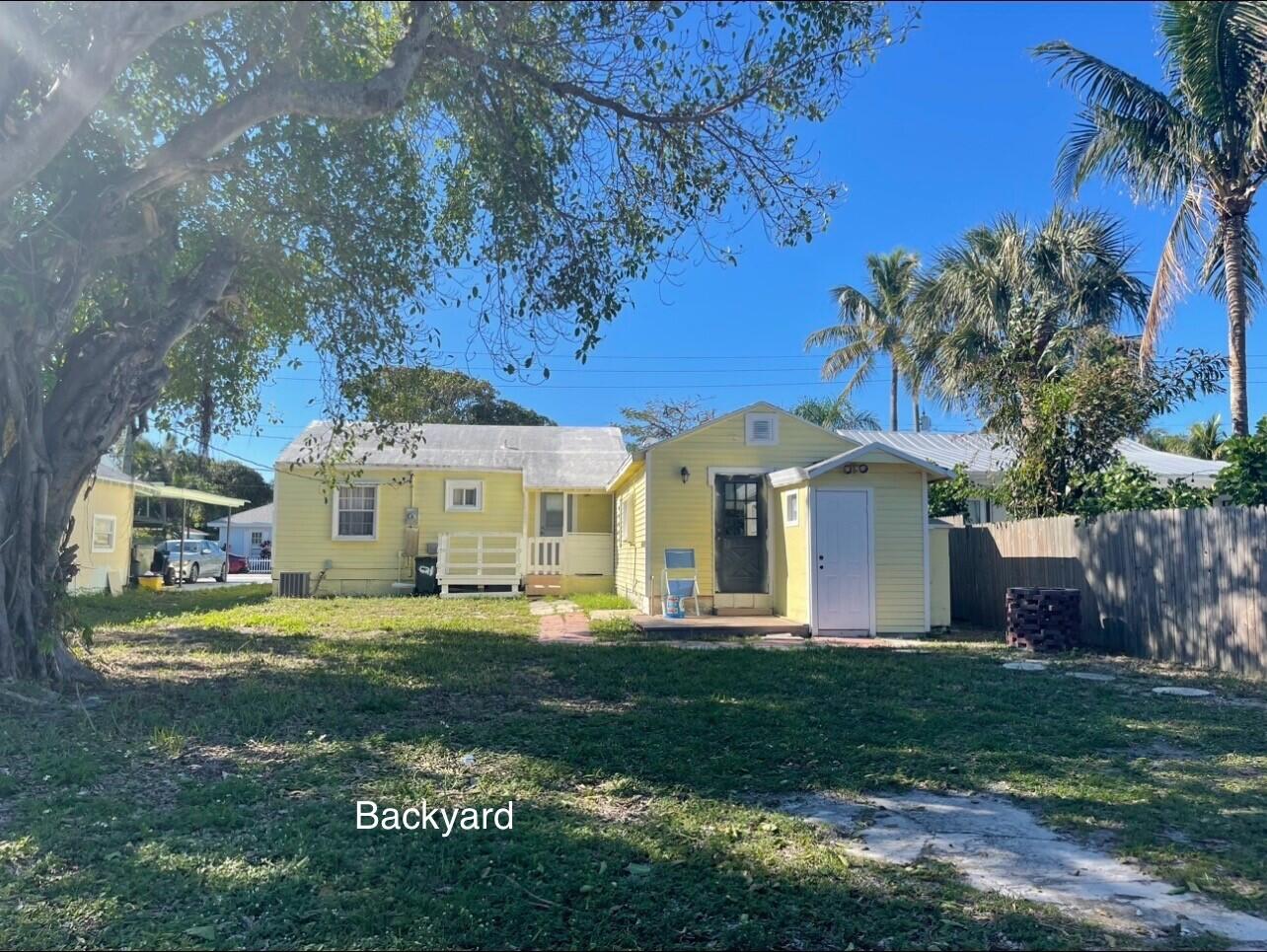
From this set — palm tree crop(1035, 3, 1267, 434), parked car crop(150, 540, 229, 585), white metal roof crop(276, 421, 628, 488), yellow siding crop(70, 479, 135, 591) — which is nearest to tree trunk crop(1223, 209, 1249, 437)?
palm tree crop(1035, 3, 1267, 434)

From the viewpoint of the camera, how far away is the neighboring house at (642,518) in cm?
1149

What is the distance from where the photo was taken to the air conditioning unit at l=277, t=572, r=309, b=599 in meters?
18.0

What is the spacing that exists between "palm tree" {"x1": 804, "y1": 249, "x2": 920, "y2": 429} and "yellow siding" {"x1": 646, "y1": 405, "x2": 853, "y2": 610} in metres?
15.9

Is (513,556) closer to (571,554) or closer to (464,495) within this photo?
(571,554)

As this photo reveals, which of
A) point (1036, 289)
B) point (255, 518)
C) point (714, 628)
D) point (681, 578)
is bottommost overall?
point (714, 628)

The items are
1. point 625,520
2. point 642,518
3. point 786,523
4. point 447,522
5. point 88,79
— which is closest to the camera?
point 88,79

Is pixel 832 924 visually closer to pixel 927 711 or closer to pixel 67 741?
pixel 927 711

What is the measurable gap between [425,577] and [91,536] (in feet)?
22.9

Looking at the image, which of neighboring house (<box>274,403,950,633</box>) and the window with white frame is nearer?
neighboring house (<box>274,403,950,633</box>)

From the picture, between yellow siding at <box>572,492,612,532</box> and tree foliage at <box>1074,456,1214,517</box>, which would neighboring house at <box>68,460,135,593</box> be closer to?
yellow siding at <box>572,492,612,532</box>

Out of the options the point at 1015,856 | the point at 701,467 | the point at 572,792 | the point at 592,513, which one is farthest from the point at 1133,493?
the point at 592,513

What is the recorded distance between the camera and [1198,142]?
12.0 m

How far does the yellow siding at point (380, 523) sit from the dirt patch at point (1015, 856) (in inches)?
596

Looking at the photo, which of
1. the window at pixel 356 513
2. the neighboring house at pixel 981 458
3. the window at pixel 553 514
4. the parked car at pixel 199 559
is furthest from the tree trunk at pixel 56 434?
the parked car at pixel 199 559
